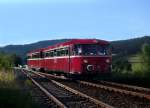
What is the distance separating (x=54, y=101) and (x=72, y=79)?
61.0 feet

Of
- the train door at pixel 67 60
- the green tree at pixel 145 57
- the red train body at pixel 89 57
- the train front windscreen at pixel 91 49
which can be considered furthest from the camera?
the green tree at pixel 145 57

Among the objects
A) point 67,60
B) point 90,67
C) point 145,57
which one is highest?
point 145,57

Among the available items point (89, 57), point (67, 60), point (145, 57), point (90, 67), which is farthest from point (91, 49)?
point (145, 57)

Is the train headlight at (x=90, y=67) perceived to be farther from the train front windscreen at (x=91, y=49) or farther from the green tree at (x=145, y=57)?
the green tree at (x=145, y=57)

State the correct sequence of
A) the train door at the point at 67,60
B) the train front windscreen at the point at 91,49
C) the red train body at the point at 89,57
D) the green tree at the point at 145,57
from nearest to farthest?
the red train body at the point at 89,57, the train front windscreen at the point at 91,49, the train door at the point at 67,60, the green tree at the point at 145,57

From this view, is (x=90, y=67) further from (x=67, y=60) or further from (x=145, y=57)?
(x=145, y=57)

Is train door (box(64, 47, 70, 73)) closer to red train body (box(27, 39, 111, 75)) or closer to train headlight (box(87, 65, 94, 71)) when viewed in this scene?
red train body (box(27, 39, 111, 75))

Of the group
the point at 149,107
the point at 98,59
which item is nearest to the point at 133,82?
the point at 98,59

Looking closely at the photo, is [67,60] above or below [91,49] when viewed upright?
below

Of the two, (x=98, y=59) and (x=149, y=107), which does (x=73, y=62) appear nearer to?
(x=98, y=59)

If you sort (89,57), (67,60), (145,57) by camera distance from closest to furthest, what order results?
(89,57) → (67,60) → (145,57)

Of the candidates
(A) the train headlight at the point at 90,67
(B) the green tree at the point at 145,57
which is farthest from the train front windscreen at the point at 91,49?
(B) the green tree at the point at 145,57

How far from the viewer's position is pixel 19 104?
1659cm

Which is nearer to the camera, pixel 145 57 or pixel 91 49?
pixel 91 49
